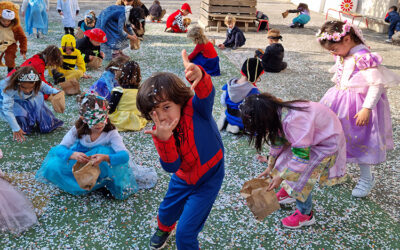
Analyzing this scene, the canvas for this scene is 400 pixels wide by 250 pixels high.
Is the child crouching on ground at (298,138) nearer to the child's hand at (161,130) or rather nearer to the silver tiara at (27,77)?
the child's hand at (161,130)

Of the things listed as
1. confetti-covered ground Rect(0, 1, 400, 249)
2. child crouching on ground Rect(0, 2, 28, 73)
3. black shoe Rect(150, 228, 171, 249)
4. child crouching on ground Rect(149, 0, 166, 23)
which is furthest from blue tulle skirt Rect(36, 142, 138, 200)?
child crouching on ground Rect(149, 0, 166, 23)

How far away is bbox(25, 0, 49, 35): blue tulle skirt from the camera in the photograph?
28.8ft

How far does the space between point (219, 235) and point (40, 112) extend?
2881 millimetres

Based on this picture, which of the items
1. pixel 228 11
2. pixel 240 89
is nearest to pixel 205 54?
pixel 240 89

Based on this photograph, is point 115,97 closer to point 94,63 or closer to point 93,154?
point 93,154

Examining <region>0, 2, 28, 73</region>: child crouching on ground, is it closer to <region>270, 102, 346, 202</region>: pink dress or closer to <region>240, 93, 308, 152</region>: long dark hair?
<region>240, 93, 308, 152</region>: long dark hair

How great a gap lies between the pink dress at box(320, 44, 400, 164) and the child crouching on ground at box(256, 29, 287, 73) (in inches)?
160

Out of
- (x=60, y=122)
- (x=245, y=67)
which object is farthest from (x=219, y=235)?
(x=60, y=122)

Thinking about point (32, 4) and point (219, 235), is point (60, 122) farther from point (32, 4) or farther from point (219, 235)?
point (32, 4)

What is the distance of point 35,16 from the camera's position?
8773 millimetres

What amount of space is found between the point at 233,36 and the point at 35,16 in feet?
17.5

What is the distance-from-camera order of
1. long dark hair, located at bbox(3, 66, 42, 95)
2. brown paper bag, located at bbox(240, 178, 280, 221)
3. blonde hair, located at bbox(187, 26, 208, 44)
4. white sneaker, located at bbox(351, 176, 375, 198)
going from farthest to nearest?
blonde hair, located at bbox(187, 26, 208, 44)
long dark hair, located at bbox(3, 66, 42, 95)
white sneaker, located at bbox(351, 176, 375, 198)
brown paper bag, located at bbox(240, 178, 280, 221)

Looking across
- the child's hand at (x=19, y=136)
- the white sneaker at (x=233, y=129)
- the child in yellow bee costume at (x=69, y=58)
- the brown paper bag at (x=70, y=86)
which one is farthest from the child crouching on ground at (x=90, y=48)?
the white sneaker at (x=233, y=129)

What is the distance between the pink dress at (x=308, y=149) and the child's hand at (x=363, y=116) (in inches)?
18.0
